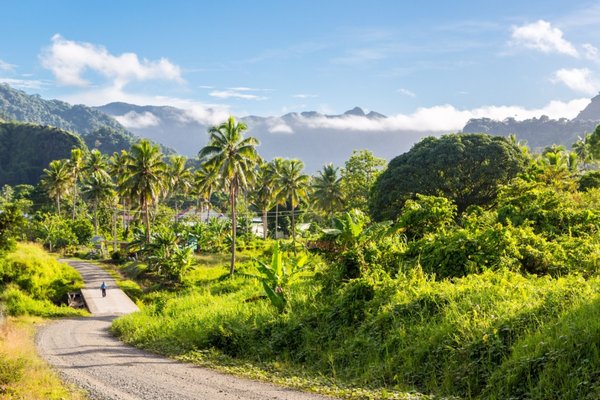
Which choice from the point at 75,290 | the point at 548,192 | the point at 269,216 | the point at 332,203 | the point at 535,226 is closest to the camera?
the point at 535,226

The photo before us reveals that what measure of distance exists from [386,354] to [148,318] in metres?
15.4

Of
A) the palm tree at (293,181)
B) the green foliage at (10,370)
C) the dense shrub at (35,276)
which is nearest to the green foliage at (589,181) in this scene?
the palm tree at (293,181)

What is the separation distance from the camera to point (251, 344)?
1528 centimetres

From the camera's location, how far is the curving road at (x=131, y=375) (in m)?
11.0

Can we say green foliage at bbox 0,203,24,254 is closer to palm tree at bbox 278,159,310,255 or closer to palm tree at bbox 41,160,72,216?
palm tree at bbox 278,159,310,255

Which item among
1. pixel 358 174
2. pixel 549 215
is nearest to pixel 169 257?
pixel 358 174

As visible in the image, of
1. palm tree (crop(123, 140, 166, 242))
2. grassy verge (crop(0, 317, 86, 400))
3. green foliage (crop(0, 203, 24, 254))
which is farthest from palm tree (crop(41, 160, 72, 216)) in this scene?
grassy verge (crop(0, 317, 86, 400))

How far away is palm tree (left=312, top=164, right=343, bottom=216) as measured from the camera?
6750 centimetres

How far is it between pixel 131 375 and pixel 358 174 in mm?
55329

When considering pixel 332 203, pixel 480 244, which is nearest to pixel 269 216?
pixel 332 203

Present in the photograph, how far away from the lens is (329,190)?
67625 mm

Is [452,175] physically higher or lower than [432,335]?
higher

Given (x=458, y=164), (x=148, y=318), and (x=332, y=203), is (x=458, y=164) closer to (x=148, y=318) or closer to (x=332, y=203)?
(x=332, y=203)

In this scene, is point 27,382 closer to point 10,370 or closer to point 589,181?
point 10,370
